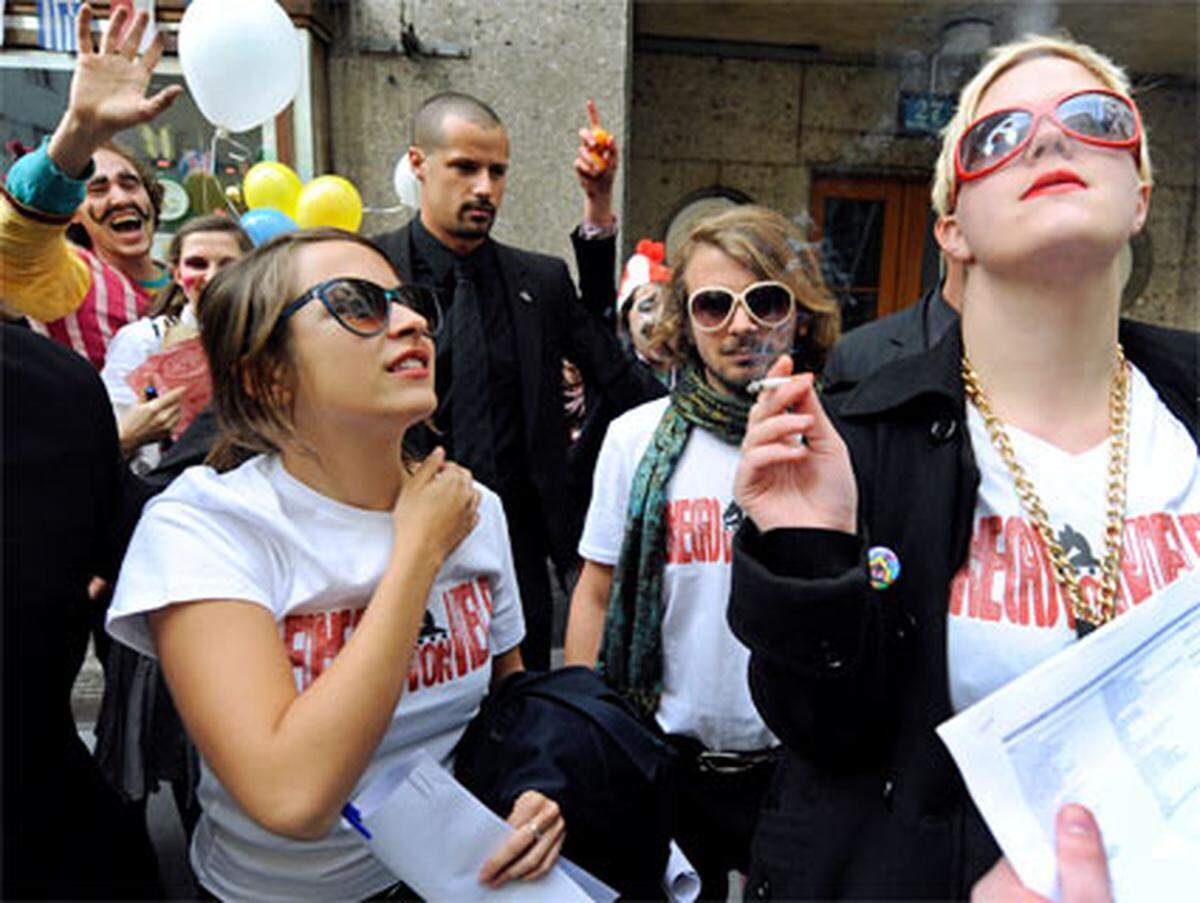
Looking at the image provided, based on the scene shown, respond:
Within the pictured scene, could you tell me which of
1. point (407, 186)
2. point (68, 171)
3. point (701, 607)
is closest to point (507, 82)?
point (407, 186)

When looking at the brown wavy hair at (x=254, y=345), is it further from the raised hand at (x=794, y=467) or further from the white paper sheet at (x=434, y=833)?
the raised hand at (x=794, y=467)

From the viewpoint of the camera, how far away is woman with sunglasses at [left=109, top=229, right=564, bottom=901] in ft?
3.56

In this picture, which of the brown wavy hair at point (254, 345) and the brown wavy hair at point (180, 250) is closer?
the brown wavy hair at point (254, 345)

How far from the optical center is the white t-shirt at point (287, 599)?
1.15 metres

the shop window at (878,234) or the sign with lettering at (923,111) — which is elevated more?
the sign with lettering at (923,111)

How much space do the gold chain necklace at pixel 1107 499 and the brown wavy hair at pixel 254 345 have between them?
106cm

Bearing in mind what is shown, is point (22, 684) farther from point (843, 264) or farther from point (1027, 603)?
point (843, 264)

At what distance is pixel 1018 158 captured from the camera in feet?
3.95

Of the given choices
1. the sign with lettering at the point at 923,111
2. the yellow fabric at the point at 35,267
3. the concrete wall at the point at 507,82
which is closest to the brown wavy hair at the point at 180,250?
the yellow fabric at the point at 35,267

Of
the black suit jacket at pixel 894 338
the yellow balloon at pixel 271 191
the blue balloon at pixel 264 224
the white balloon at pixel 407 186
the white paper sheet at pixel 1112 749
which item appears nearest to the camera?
the white paper sheet at pixel 1112 749

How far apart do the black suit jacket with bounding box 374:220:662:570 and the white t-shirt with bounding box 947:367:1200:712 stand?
Answer: 179 centimetres

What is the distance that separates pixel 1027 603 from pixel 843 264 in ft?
24.6

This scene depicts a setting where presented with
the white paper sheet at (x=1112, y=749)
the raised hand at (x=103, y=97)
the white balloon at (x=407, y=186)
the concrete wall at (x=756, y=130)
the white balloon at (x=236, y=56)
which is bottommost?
the white paper sheet at (x=1112, y=749)

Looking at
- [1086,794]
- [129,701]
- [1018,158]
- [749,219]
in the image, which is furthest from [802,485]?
[129,701]
